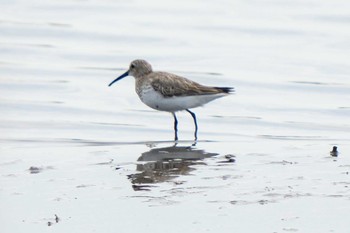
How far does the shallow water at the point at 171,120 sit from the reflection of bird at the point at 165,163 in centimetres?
2

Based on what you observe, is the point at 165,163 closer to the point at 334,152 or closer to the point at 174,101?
the point at 334,152

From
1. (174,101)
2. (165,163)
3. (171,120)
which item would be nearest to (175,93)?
(174,101)

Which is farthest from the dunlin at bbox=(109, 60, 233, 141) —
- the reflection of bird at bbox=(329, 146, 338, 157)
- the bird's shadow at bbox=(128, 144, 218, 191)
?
the reflection of bird at bbox=(329, 146, 338, 157)

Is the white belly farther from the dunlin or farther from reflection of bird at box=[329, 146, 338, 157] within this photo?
reflection of bird at box=[329, 146, 338, 157]

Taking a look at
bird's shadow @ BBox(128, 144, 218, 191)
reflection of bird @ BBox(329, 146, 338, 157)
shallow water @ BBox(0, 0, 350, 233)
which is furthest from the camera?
reflection of bird @ BBox(329, 146, 338, 157)

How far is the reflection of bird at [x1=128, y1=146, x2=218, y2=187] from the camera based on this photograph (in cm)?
822

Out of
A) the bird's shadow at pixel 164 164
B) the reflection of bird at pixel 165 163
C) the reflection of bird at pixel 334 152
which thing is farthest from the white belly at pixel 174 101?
the reflection of bird at pixel 334 152

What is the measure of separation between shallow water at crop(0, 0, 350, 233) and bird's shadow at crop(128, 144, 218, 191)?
0.06 feet

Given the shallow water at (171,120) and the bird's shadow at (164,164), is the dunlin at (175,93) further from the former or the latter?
the bird's shadow at (164,164)

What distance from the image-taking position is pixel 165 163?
8.95m

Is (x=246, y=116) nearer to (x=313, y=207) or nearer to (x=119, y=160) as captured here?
(x=119, y=160)

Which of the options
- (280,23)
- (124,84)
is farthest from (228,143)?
(280,23)

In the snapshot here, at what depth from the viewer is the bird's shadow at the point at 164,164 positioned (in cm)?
812

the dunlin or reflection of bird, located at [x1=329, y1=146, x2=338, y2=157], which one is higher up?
the dunlin
